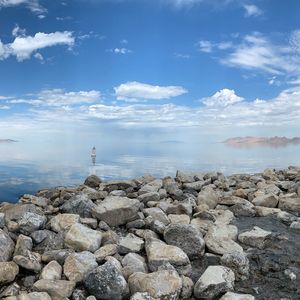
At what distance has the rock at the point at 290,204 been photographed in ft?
37.5

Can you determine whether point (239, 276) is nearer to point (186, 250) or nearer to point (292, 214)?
point (186, 250)

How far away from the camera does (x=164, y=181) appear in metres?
13.9

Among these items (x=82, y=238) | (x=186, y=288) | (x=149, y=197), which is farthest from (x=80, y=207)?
(x=186, y=288)

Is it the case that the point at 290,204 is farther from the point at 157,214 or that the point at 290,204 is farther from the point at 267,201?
the point at 157,214

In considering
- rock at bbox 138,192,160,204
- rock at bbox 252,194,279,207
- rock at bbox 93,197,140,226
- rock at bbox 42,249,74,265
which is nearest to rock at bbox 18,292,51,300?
rock at bbox 42,249,74,265

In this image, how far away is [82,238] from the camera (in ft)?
25.4

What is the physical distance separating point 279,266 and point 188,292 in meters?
1.95

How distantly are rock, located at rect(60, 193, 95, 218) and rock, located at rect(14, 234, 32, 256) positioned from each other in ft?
6.16

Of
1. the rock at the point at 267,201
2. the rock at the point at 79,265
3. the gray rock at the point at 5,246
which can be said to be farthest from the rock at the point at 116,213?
the rock at the point at 267,201

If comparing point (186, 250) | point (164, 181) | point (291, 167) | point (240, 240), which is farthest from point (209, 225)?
point (291, 167)

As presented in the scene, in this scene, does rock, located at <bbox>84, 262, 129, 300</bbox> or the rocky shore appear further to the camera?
the rocky shore

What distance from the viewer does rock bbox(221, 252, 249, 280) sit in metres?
7.15

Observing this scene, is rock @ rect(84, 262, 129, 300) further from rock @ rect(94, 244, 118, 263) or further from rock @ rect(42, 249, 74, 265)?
rock @ rect(42, 249, 74, 265)

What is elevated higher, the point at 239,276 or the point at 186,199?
the point at 186,199
